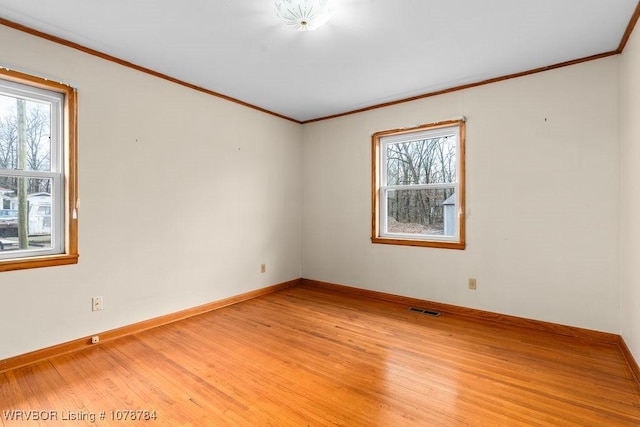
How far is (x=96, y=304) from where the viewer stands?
2.79 m

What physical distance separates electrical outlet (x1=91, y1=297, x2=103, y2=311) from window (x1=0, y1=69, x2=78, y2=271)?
377mm

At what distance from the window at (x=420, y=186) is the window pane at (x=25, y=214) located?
11.0 feet

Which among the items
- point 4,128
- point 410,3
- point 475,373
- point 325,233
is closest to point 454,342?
point 475,373

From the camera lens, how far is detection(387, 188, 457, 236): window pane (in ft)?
12.3

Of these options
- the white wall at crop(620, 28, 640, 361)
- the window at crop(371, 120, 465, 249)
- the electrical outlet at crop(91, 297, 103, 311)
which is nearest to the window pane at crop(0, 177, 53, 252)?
the electrical outlet at crop(91, 297, 103, 311)

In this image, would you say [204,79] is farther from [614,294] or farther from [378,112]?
[614,294]

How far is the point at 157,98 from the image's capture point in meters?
3.23

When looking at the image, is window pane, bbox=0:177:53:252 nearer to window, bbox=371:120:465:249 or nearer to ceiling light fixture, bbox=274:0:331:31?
ceiling light fixture, bbox=274:0:331:31

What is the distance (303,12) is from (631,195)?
2.67 m

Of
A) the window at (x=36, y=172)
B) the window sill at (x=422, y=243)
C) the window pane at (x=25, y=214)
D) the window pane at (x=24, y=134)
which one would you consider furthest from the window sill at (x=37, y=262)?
the window sill at (x=422, y=243)

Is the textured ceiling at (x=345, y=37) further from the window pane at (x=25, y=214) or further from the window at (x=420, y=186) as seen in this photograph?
the window pane at (x=25, y=214)

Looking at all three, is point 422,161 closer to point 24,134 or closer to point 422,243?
point 422,243

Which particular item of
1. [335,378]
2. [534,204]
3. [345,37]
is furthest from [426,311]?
[345,37]

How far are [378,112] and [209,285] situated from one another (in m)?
2.97
